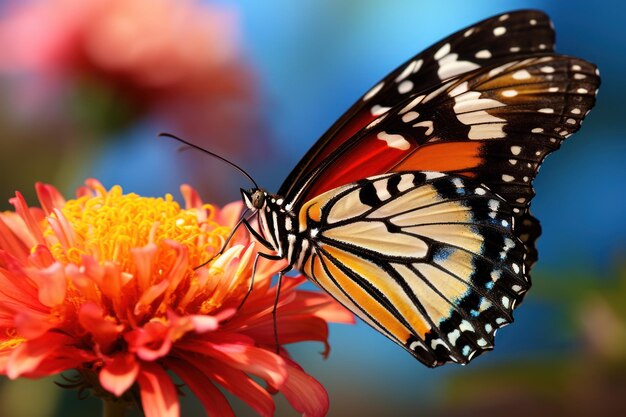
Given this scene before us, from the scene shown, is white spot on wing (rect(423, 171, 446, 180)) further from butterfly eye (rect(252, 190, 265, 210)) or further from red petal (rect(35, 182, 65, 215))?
red petal (rect(35, 182, 65, 215))

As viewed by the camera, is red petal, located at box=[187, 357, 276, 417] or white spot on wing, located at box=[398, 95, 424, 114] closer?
red petal, located at box=[187, 357, 276, 417]

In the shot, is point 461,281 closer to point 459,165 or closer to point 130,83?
point 459,165

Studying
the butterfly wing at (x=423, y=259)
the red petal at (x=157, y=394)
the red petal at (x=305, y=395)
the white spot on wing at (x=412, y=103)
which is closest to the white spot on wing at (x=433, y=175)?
the butterfly wing at (x=423, y=259)

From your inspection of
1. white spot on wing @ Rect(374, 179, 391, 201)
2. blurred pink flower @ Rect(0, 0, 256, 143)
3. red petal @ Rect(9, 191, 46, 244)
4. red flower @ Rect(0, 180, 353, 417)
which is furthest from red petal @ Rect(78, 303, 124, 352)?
blurred pink flower @ Rect(0, 0, 256, 143)

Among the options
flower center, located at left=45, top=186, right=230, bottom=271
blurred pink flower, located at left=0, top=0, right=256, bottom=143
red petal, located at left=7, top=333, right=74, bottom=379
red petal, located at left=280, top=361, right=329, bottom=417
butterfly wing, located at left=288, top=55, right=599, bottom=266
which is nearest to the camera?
red petal, located at left=7, top=333, right=74, bottom=379

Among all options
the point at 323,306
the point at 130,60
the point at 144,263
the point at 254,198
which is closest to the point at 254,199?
the point at 254,198

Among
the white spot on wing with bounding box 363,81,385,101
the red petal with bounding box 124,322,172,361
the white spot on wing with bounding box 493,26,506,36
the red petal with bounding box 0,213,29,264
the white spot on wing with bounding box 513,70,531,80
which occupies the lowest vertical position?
the red petal with bounding box 0,213,29,264
